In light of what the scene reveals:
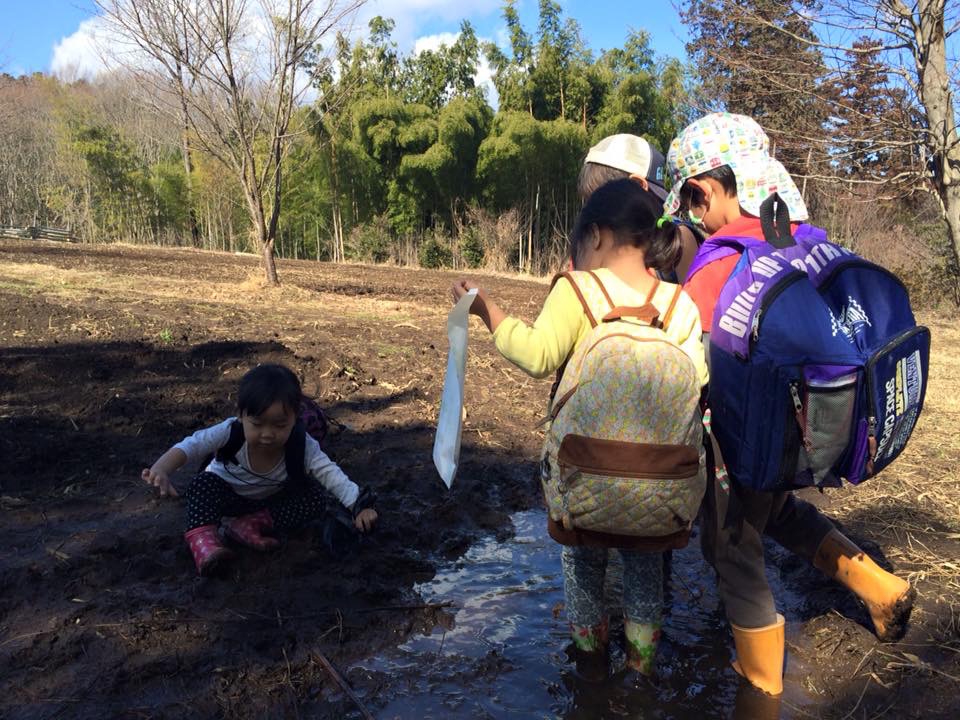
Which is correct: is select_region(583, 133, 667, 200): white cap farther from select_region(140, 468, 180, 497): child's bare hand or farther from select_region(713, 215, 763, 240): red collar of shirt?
select_region(140, 468, 180, 497): child's bare hand

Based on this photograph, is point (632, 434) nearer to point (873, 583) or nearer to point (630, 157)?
point (873, 583)

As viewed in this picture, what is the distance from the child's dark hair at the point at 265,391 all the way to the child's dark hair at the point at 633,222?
4.79ft

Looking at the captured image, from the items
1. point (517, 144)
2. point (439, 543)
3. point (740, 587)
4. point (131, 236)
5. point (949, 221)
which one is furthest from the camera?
point (131, 236)

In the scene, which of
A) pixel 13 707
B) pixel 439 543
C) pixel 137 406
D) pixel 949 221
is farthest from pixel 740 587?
pixel 949 221

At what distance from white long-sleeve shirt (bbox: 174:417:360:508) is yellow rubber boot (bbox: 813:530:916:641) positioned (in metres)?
1.91

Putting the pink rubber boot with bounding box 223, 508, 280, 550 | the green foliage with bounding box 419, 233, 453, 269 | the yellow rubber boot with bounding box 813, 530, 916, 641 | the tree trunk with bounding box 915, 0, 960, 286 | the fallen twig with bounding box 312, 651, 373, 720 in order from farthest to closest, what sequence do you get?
1. the green foliage with bounding box 419, 233, 453, 269
2. the tree trunk with bounding box 915, 0, 960, 286
3. the pink rubber boot with bounding box 223, 508, 280, 550
4. the yellow rubber boot with bounding box 813, 530, 916, 641
5. the fallen twig with bounding box 312, 651, 373, 720

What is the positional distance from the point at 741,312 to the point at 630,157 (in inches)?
45.1

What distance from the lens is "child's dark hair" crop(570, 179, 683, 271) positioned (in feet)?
7.25

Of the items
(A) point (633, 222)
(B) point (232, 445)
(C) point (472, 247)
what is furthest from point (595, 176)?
(C) point (472, 247)

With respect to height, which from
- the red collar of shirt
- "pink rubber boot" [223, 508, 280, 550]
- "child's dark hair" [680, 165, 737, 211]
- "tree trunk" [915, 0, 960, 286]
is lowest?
"pink rubber boot" [223, 508, 280, 550]

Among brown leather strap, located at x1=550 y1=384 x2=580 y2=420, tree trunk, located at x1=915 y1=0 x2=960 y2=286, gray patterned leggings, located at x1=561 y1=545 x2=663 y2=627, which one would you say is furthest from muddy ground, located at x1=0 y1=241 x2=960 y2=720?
tree trunk, located at x1=915 y1=0 x2=960 y2=286

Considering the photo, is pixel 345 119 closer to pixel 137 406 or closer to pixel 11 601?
pixel 137 406

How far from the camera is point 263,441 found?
3148mm

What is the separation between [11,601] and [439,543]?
1.75m
